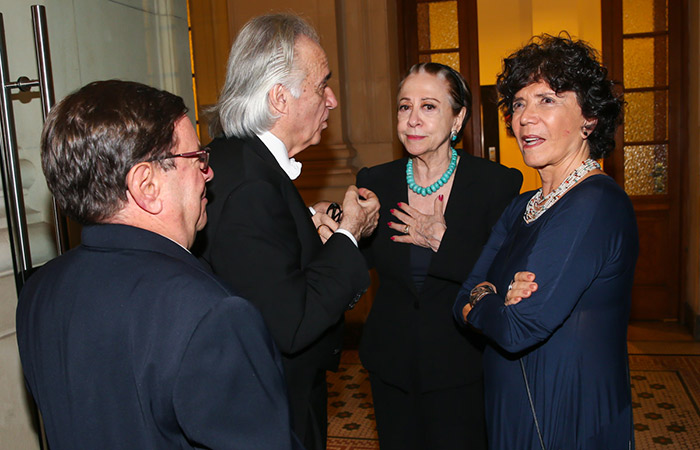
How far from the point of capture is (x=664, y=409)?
3.92 m

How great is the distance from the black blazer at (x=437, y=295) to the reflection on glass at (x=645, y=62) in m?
3.63

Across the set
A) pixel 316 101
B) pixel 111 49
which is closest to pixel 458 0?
pixel 111 49

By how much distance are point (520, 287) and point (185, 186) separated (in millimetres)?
984

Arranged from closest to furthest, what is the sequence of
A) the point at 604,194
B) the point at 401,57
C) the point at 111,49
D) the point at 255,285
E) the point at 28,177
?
1. the point at 255,285
2. the point at 604,194
3. the point at 28,177
4. the point at 111,49
5. the point at 401,57

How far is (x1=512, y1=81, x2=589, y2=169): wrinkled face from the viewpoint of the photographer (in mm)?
1829

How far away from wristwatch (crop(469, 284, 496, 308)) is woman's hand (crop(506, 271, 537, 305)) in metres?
0.14

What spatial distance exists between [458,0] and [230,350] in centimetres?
529

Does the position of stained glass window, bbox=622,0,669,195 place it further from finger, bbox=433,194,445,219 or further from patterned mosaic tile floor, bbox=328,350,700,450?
finger, bbox=433,194,445,219

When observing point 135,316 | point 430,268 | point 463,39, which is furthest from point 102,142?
point 463,39

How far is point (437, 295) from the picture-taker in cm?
236

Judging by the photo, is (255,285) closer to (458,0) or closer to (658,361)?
(658,361)

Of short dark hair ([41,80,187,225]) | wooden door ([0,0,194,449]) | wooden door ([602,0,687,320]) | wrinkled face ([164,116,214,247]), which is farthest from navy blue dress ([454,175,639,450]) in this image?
wooden door ([602,0,687,320])

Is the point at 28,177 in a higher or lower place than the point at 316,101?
lower

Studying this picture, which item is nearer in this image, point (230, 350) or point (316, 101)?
point (230, 350)
